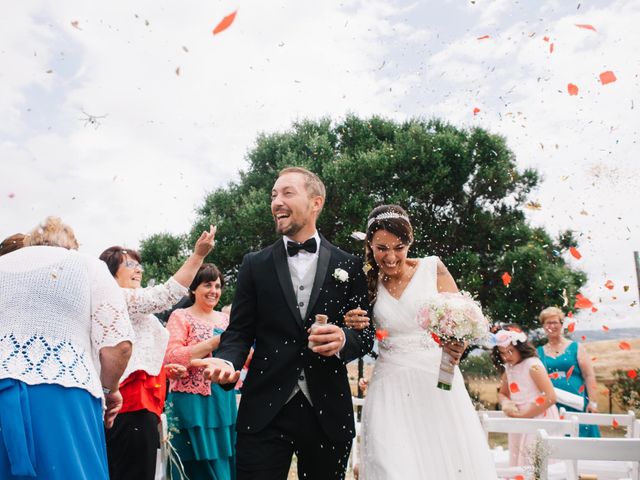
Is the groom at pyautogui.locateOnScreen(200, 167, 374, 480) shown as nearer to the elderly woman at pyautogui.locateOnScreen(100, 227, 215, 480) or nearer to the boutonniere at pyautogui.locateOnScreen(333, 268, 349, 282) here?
the boutonniere at pyautogui.locateOnScreen(333, 268, 349, 282)

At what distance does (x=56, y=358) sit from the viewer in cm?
242

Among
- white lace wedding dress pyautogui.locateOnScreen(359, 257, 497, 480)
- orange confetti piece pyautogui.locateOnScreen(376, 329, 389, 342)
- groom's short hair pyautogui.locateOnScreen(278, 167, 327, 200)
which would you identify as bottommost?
white lace wedding dress pyautogui.locateOnScreen(359, 257, 497, 480)

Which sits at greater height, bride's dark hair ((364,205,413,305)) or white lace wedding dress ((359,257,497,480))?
bride's dark hair ((364,205,413,305))

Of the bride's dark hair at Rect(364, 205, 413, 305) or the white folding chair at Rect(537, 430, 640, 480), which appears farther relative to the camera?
the bride's dark hair at Rect(364, 205, 413, 305)

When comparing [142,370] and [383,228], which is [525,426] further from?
[142,370]

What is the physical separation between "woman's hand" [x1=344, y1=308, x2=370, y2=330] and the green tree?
39.6ft

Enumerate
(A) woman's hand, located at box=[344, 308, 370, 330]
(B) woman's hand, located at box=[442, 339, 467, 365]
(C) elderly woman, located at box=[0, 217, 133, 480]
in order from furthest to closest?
(B) woman's hand, located at box=[442, 339, 467, 365] < (A) woman's hand, located at box=[344, 308, 370, 330] < (C) elderly woman, located at box=[0, 217, 133, 480]

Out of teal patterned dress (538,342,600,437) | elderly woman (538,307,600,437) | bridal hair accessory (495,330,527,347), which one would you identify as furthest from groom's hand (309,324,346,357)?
teal patterned dress (538,342,600,437)

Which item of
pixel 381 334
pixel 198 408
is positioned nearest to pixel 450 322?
pixel 381 334

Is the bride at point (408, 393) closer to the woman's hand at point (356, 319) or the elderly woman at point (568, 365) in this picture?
the woman's hand at point (356, 319)

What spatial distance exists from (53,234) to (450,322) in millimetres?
2213

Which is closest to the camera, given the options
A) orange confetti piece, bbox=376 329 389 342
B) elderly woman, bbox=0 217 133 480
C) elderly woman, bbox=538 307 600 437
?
elderly woman, bbox=0 217 133 480

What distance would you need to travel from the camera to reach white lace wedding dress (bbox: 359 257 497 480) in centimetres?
335

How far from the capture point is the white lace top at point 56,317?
7.84 feet
